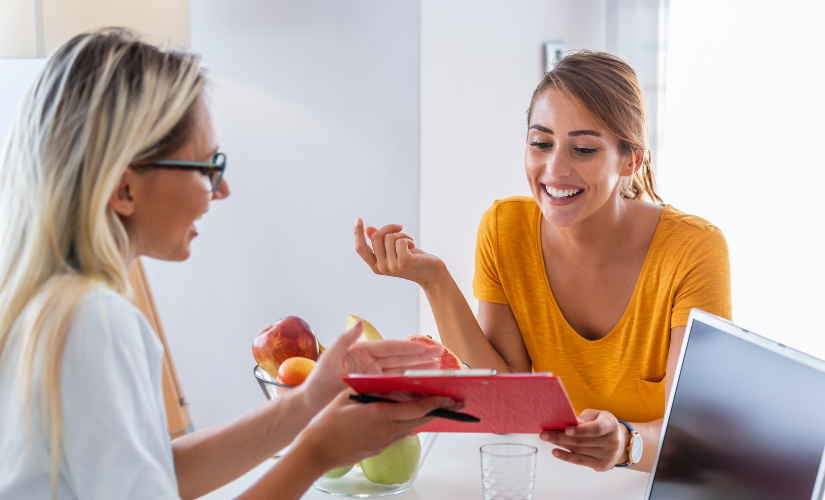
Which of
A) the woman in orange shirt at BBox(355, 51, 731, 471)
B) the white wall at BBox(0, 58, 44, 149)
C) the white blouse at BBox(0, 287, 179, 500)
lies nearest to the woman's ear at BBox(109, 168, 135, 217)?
the white blouse at BBox(0, 287, 179, 500)

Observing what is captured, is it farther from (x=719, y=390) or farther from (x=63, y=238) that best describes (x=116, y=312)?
(x=719, y=390)

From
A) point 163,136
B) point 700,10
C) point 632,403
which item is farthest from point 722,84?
point 163,136

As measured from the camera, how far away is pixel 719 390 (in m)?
0.80

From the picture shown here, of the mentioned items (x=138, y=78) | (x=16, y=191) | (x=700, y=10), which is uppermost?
(x=700, y=10)

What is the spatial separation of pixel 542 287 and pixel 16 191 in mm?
1091

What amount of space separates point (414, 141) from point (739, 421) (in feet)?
5.12

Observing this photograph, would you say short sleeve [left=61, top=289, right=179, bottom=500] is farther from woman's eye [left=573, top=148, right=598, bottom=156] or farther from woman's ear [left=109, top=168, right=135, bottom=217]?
woman's eye [left=573, top=148, right=598, bottom=156]

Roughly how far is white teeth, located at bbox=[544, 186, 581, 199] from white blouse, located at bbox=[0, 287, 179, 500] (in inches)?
36.8

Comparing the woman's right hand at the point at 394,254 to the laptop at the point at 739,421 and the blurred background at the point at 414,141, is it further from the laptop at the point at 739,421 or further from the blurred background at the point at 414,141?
the blurred background at the point at 414,141

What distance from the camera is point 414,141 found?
218 centimetres

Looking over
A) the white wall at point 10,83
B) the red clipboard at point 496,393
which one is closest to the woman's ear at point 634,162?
the red clipboard at point 496,393

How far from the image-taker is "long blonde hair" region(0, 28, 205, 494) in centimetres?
72

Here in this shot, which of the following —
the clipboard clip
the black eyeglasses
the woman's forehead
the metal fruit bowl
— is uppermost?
the woman's forehead

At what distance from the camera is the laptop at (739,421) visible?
650 mm
